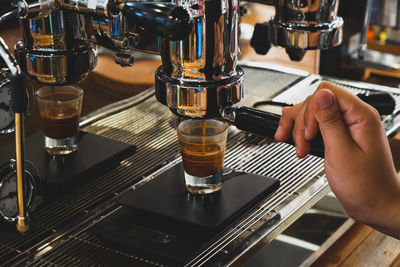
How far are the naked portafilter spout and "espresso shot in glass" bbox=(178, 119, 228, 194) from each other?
8 cm

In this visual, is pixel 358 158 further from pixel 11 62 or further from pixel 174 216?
pixel 11 62

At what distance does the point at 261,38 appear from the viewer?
1277mm

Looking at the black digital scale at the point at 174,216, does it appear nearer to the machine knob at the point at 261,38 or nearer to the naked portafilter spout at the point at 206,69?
the naked portafilter spout at the point at 206,69

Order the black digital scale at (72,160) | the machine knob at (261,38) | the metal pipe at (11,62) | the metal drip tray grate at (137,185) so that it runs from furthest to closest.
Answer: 1. the machine knob at (261,38)
2. the black digital scale at (72,160)
3. the metal drip tray grate at (137,185)
4. the metal pipe at (11,62)

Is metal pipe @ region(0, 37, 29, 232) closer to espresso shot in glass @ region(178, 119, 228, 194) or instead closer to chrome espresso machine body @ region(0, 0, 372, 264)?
chrome espresso machine body @ region(0, 0, 372, 264)

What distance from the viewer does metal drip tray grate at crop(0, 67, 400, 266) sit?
807 mm

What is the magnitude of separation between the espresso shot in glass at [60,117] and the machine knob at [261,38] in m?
0.42

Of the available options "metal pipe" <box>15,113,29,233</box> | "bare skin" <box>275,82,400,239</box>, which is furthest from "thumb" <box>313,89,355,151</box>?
"metal pipe" <box>15,113,29,233</box>

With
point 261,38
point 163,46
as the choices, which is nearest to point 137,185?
point 163,46

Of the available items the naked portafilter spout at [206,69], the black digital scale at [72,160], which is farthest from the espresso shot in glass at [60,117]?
the naked portafilter spout at [206,69]

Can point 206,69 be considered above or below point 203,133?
above

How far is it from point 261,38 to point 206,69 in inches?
21.3

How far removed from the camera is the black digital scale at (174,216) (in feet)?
2.67

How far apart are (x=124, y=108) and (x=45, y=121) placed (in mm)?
262
